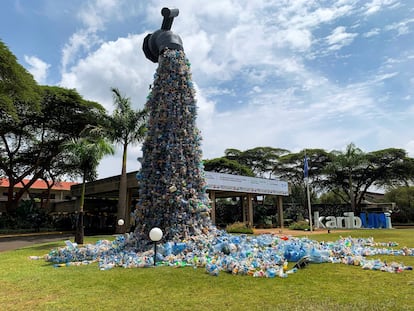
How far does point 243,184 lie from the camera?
71.9 ft

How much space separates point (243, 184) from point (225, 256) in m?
14.5

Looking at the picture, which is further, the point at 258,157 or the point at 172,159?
the point at 258,157

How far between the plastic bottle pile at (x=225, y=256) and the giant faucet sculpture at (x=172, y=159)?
2.04 feet

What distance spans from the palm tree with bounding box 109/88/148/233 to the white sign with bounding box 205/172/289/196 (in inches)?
199

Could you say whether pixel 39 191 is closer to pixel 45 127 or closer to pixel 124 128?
pixel 45 127

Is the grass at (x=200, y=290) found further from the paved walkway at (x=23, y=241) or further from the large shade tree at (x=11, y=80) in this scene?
the large shade tree at (x=11, y=80)

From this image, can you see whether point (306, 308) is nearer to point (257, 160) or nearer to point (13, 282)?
point (13, 282)

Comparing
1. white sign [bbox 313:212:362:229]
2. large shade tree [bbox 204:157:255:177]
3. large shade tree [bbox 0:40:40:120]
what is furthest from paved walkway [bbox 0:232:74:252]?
Result: large shade tree [bbox 204:157:255:177]

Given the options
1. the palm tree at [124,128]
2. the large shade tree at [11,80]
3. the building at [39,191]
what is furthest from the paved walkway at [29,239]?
the building at [39,191]

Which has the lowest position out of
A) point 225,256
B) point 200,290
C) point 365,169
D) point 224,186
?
point 200,290

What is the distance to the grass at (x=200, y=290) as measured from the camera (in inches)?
163

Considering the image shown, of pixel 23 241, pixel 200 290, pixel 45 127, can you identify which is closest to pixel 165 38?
pixel 200 290

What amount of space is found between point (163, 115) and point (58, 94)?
59.4 ft

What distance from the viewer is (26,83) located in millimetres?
18516
